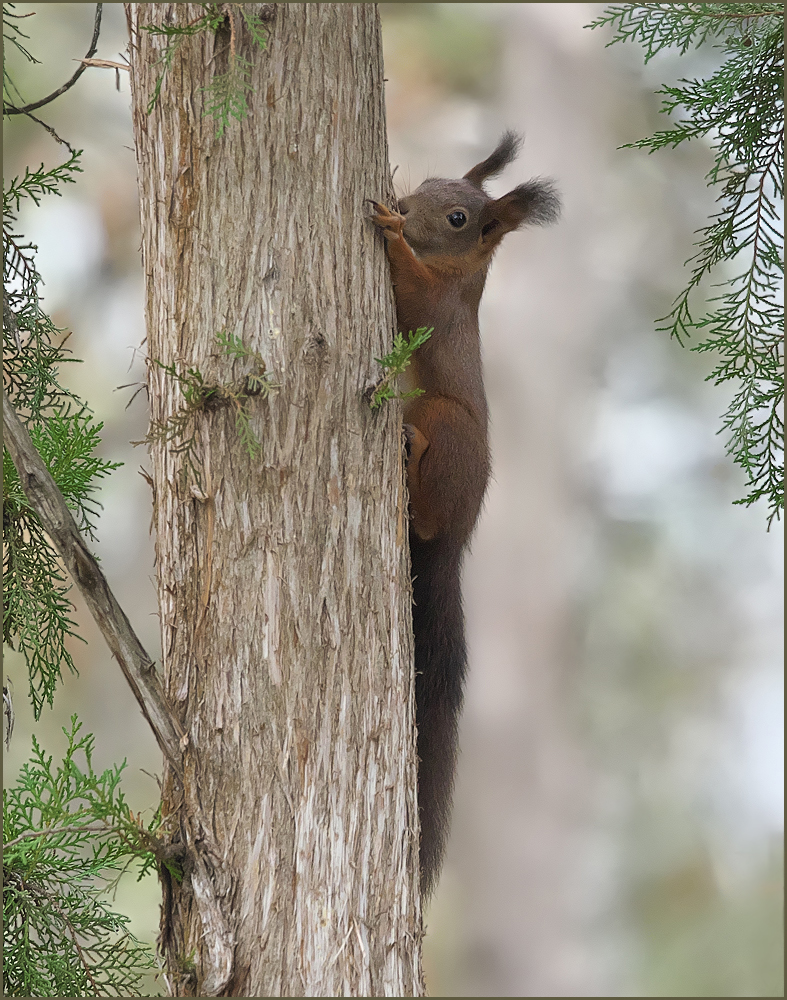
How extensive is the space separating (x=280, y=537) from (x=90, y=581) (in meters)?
0.36

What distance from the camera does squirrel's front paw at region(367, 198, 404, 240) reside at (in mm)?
2033

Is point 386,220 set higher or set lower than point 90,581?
higher

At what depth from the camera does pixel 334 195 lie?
1943mm

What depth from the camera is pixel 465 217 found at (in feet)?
9.44

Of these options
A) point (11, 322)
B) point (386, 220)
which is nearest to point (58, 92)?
point (11, 322)

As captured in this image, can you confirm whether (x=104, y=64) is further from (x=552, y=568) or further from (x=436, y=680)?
(x=552, y=568)

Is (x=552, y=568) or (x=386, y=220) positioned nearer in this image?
(x=386, y=220)

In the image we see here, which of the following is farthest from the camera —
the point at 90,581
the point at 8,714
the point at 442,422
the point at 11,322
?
the point at 442,422

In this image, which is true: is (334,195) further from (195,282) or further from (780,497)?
(780,497)

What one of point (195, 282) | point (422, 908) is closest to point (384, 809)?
point (422, 908)

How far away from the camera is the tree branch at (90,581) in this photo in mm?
1706

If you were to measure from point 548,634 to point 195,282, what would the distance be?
20.8ft

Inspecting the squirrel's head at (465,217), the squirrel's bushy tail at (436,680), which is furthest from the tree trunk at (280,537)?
the squirrel's head at (465,217)

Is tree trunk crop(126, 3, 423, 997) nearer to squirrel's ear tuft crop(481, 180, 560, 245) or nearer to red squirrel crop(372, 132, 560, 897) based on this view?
red squirrel crop(372, 132, 560, 897)
